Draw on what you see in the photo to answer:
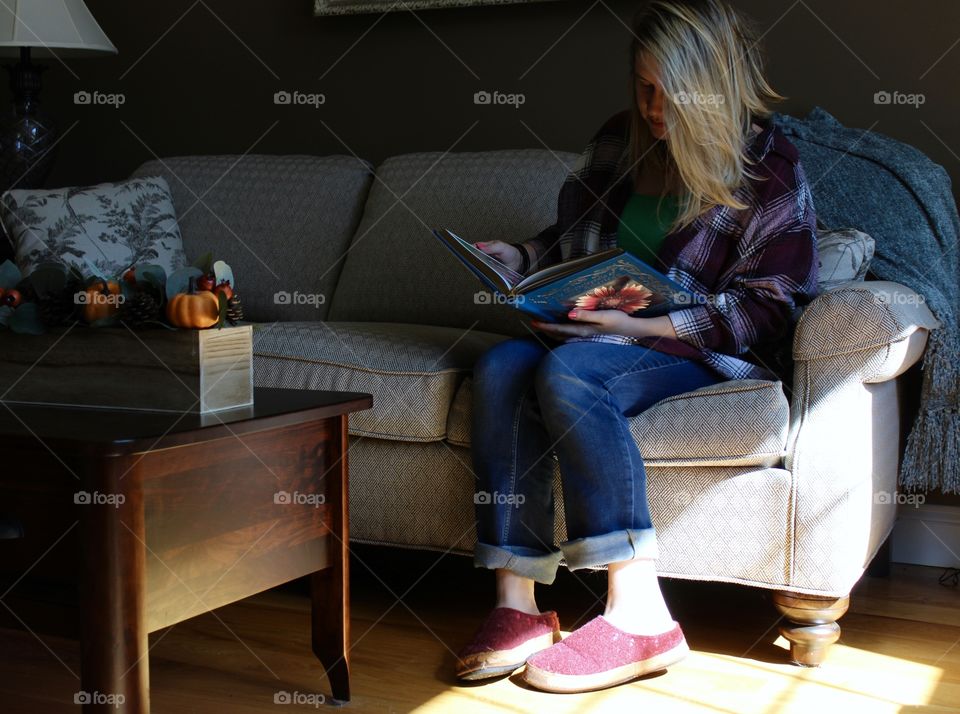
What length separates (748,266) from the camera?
1690 millimetres

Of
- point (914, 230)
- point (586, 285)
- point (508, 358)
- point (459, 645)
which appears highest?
point (914, 230)

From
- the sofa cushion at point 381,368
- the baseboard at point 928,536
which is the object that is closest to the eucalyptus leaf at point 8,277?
the sofa cushion at point 381,368

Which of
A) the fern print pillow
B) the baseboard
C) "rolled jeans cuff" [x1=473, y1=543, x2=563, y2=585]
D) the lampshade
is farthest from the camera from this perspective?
the lampshade

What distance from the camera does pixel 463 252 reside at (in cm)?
160

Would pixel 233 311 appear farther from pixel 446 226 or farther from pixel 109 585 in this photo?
pixel 446 226

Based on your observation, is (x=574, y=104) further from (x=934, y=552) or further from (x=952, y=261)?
(x=934, y=552)

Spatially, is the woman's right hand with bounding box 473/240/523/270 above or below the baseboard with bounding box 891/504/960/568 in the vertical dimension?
above

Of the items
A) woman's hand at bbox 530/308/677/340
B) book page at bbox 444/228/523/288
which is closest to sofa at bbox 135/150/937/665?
woman's hand at bbox 530/308/677/340

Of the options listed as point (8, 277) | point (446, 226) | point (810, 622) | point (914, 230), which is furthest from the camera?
point (446, 226)

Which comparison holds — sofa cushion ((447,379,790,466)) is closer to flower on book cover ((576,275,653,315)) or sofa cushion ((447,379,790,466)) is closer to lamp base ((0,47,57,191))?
flower on book cover ((576,275,653,315))

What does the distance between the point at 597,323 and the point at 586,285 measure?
4.3 inches

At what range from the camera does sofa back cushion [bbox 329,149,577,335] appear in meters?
2.32

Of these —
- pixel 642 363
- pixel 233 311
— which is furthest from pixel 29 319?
pixel 642 363

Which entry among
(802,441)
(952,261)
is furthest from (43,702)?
(952,261)
